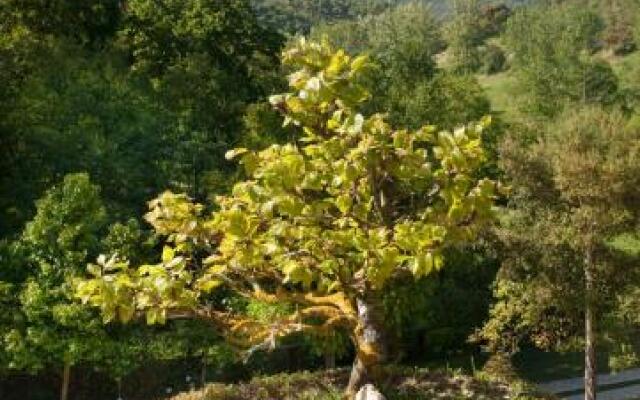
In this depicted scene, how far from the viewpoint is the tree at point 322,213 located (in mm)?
7727

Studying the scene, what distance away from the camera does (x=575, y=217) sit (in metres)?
17.2

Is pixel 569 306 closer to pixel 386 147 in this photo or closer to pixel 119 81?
pixel 386 147

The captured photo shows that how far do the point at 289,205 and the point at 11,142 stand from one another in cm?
1911

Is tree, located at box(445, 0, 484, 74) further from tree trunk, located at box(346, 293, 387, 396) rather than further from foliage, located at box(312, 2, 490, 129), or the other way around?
tree trunk, located at box(346, 293, 387, 396)

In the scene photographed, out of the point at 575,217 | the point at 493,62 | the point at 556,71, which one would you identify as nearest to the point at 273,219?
the point at 575,217

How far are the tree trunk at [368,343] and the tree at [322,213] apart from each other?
0.08 m

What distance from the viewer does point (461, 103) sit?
151 feet

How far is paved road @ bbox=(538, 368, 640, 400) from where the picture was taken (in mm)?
25241

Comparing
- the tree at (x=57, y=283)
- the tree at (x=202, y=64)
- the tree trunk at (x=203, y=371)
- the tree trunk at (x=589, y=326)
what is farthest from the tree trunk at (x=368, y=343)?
the tree at (x=202, y=64)

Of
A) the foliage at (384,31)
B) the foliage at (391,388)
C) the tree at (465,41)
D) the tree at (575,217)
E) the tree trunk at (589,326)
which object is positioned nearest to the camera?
the foliage at (391,388)

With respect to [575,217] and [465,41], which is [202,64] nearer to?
[575,217]

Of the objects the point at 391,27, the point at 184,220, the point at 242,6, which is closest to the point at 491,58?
the point at 391,27

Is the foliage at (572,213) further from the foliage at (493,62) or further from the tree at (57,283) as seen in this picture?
the foliage at (493,62)

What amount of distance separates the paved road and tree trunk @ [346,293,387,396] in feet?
52.2
